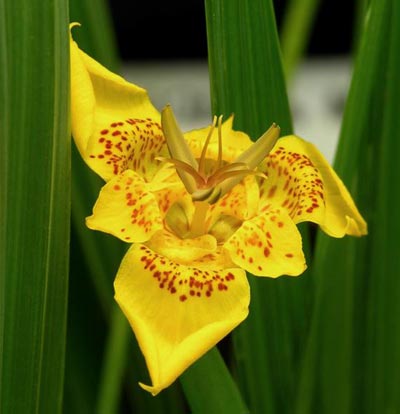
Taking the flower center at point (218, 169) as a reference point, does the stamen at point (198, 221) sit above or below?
below

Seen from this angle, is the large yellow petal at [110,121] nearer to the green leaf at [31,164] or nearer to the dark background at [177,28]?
the green leaf at [31,164]

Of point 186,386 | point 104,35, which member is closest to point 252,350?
point 186,386

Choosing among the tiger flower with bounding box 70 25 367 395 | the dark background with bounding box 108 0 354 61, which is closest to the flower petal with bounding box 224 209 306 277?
the tiger flower with bounding box 70 25 367 395

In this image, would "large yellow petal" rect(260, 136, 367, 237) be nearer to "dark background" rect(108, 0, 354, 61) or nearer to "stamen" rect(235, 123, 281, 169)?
"stamen" rect(235, 123, 281, 169)

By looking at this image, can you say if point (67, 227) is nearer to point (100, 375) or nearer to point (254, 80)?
point (254, 80)

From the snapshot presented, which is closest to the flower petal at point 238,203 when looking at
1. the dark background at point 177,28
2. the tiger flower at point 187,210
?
the tiger flower at point 187,210

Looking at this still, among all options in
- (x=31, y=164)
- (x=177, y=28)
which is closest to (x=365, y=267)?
(x=31, y=164)
